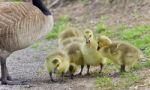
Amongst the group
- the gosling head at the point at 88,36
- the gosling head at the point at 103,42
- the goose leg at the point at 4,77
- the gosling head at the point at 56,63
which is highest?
the gosling head at the point at 88,36

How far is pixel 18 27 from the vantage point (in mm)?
8242

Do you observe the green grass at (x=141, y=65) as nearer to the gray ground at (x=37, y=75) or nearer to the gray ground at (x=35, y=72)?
the gray ground at (x=37, y=75)

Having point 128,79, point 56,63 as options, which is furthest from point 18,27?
point 128,79

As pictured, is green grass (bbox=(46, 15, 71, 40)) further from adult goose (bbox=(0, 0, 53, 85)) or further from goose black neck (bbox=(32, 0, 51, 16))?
adult goose (bbox=(0, 0, 53, 85))

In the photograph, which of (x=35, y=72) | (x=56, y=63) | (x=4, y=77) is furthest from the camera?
(x=35, y=72)

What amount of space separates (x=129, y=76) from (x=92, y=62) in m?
0.68

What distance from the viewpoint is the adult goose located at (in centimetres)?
823

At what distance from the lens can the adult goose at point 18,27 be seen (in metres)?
8.23

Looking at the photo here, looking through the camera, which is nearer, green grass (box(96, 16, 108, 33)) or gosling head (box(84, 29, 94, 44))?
gosling head (box(84, 29, 94, 44))

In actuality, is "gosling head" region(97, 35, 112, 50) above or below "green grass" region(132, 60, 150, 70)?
above

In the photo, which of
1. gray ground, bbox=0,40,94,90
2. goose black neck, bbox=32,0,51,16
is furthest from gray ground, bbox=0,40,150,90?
goose black neck, bbox=32,0,51,16

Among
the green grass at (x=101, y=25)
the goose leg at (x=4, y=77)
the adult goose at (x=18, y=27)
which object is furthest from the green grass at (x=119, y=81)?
the green grass at (x=101, y=25)

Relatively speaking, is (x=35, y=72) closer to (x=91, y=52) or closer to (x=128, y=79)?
(x=91, y=52)

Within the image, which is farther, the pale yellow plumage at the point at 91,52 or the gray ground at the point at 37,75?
the pale yellow plumage at the point at 91,52
